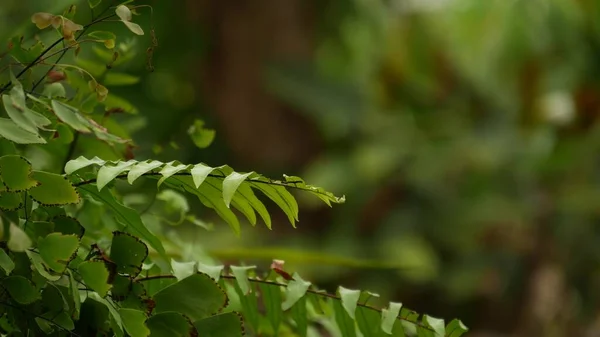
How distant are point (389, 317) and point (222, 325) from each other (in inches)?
3.2

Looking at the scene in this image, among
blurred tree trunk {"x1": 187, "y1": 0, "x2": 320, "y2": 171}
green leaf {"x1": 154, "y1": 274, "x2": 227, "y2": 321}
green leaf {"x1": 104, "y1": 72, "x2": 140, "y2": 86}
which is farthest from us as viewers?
blurred tree trunk {"x1": 187, "y1": 0, "x2": 320, "y2": 171}

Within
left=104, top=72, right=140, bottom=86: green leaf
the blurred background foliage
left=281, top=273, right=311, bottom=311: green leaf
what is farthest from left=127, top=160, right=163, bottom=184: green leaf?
the blurred background foliage

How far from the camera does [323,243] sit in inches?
103

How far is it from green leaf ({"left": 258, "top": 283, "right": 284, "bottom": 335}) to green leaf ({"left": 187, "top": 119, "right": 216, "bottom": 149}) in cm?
8

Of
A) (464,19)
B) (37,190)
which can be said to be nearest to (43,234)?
(37,190)

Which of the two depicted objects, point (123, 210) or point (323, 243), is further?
point (323, 243)

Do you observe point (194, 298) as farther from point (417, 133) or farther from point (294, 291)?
point (417, 133)

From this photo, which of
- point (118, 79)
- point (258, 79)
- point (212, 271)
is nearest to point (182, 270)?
point (212, 271)

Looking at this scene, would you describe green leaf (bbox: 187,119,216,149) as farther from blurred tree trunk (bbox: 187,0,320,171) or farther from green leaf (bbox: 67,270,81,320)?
blurred tree trunk (bbox: 187,0,320,171)

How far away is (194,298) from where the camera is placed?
416mm

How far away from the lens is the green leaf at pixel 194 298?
0.41 metres

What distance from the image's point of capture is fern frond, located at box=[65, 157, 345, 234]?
38 cm

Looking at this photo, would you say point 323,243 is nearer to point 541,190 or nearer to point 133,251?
point 541,190

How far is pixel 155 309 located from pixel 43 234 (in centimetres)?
6
